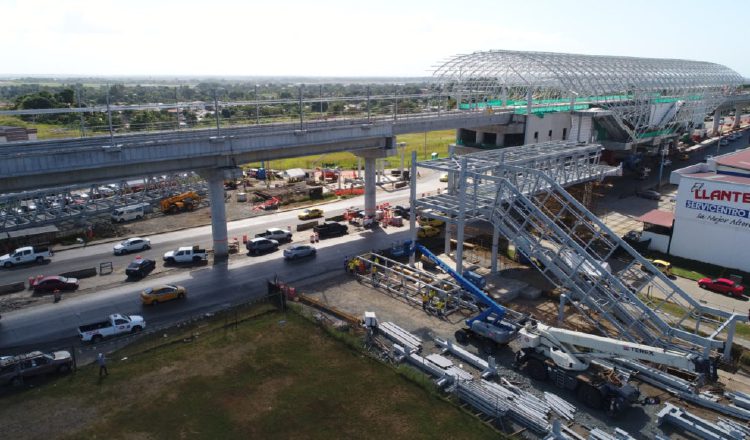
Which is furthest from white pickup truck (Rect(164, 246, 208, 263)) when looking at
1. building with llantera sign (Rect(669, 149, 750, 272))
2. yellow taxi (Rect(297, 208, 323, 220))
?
building with llantera sign (Rect(669, 149, 750, 272))

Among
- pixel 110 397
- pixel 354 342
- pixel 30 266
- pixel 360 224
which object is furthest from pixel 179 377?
pixel 360 224

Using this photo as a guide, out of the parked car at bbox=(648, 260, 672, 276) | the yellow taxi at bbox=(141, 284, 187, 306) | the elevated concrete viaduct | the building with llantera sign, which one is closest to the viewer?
the elevated concrete viaduct

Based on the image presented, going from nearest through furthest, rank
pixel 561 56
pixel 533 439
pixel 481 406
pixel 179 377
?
pixel 533 439 → pixel 481 406 → pixel 179 377 → pixel 561 56

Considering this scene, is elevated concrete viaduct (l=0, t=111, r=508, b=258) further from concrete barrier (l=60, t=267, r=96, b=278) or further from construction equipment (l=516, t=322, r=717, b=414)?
construction equipment (l=516, t=322, r=717, b=414)

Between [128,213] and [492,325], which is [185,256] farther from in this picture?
[492,325]

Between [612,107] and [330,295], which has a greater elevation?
[612,107]

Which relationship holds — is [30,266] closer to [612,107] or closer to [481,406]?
[481,406]
